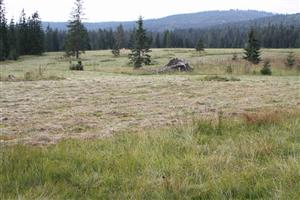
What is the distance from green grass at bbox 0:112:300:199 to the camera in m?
Result: 4.62

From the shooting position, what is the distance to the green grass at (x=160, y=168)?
15.1 feet

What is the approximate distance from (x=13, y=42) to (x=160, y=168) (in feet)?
255

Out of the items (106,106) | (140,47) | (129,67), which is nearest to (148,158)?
(106,106)

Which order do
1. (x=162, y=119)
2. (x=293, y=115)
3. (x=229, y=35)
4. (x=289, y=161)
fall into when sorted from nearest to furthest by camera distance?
1. (x=289, y=161)
2. (x=293, y=115)
3. (x=162, y=119)
4. (x=229, y=35)

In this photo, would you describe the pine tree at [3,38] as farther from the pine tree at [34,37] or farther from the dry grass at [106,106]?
the dry grass at [106,106]

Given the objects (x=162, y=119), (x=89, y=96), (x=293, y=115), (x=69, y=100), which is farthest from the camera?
(x=89, y=96)

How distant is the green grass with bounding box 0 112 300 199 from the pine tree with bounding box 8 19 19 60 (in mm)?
69232

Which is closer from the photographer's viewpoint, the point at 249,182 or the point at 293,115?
the point at 249,182

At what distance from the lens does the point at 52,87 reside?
21.1m

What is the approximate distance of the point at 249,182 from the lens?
4.82 meters

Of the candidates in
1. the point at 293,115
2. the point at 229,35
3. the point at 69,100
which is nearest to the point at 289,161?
the point at 293,115

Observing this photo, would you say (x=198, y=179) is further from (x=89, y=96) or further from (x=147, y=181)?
(x=89, y=96)

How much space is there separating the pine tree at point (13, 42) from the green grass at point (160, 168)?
6923cm

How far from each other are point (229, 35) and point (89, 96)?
6585 inches
